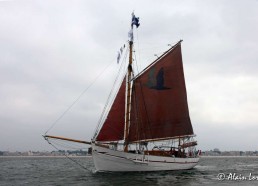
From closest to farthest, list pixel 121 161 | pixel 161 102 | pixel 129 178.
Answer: pixel 129 178 → pixel 121 161 → pixel 161 102

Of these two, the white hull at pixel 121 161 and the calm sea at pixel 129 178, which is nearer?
the calm sea at pixel 129 178

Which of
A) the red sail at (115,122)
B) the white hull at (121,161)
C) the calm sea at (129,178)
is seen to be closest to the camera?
the calm sea at (129,178)

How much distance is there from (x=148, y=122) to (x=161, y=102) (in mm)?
3617

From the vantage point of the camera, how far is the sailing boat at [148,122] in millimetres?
44812

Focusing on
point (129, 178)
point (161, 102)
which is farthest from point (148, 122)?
point (129, 178)

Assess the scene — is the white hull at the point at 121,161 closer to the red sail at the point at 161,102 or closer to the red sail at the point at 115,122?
the red sail at the point at 115,122

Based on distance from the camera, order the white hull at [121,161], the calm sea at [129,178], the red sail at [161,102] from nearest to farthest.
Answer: the calm sea at [129,178]
the white hull at [121,161]
the red sail at [161,102]

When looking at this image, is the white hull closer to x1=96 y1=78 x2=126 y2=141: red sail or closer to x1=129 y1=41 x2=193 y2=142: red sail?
x1=96 y1=78 x2=126 y2=141: red sail

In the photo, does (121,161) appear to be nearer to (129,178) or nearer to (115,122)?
(115,122)

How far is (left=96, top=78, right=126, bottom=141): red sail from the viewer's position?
44.9 metres

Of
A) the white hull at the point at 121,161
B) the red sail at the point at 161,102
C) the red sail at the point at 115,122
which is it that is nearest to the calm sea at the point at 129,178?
the white hull at the point at 121,161

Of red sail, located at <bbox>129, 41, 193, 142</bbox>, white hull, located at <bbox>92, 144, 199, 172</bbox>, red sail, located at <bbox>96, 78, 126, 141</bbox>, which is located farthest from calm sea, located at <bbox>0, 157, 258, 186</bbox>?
red sail, located at <bbox>129, 41, 193, 142</bbox>

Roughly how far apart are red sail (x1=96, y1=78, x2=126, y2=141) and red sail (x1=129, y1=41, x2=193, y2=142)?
175 cm

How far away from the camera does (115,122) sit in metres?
45.4
